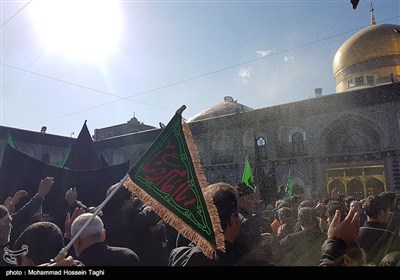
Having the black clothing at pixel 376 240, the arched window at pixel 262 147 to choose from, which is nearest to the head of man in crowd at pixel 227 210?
the black clothing at pixel 376 240

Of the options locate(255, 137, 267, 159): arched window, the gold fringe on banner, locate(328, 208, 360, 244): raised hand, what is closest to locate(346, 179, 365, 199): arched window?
locate(255, 137, 267, 159): arched window

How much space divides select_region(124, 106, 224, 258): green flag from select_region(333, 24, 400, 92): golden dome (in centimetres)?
2017

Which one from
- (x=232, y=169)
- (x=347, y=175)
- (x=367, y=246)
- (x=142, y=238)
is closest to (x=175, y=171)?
(x=142, y=238)

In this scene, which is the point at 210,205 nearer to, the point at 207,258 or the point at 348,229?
the point at 207,258

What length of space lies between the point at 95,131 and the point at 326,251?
34393 mm

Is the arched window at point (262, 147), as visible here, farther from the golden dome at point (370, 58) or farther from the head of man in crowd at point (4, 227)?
the head of man in crowd at point (4, 227)

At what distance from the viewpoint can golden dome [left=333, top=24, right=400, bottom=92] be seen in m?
18.7

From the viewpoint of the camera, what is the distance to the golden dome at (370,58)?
18.7 m

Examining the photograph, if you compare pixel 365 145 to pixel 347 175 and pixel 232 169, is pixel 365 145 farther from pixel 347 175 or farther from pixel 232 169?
pixel 232 169

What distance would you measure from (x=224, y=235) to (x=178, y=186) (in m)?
0.46

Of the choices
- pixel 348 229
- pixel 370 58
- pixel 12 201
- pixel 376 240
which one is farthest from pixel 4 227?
pixel 370 58

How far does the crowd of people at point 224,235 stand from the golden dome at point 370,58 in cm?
1830

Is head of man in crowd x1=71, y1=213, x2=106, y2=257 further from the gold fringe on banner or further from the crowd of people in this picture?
the gold fringe on banner

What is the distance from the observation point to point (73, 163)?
534 cm
